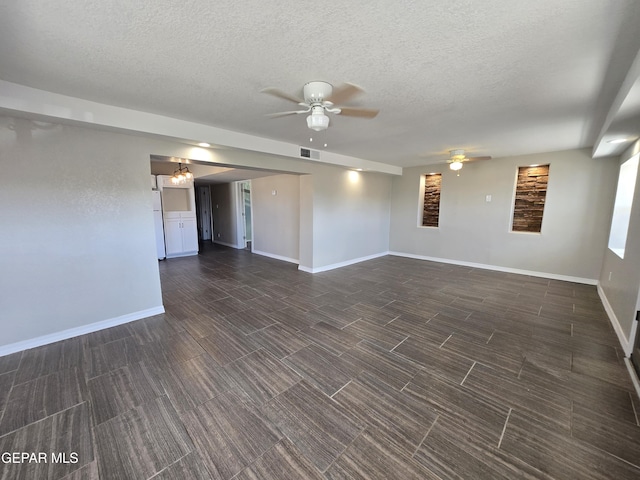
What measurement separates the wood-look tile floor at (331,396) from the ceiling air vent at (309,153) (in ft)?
8.62

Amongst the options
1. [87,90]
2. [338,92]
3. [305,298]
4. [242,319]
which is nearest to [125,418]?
[242,319]

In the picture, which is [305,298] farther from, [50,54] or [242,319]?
[50,54]

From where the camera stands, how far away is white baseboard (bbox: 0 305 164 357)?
99.7 inches

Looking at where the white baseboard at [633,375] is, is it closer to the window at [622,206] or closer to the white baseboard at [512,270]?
the window at [622,206]

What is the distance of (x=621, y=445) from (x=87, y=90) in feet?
15.8

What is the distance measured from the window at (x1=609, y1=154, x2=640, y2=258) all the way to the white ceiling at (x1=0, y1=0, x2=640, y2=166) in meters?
1.37

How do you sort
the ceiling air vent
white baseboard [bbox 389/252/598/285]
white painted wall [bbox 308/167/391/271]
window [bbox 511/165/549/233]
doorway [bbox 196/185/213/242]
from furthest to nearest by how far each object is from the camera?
1. doorway [bbox 196/185/213/242]
2. white painted wall [bbox 308/167/391/271]
3. window [bbox 511/165/549/233]
4. white baseboard [bbox 389/252/598/285]
5. the ceiling air vent

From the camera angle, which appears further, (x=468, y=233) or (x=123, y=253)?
(x=468, y=233)

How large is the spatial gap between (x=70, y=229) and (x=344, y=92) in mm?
3195

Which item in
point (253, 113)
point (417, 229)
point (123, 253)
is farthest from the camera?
point (417, 229)

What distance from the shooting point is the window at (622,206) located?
3.47 meters

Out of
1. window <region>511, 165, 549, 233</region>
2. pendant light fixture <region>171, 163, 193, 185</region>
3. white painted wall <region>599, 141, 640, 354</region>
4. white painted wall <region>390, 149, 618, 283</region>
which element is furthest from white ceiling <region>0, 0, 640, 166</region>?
pendant light fixture <region>171, 163, 193, 185</region>

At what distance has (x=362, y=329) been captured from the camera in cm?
299

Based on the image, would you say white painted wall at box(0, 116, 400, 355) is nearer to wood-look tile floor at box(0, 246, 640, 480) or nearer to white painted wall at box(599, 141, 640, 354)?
wood-look tile floor at box(0, 246, 640, 480)
